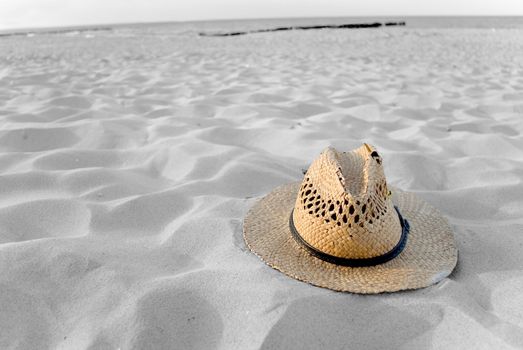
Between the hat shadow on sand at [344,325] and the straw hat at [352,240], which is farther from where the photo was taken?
the straw hat at [352,240]

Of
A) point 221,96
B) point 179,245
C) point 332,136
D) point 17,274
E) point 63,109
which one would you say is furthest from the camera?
point 221,96

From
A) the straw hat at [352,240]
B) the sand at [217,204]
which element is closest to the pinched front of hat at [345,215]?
the straw hat at [352,240]

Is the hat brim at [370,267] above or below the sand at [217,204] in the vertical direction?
above

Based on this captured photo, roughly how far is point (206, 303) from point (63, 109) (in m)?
2.60

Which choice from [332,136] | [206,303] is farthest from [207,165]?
[206,303]

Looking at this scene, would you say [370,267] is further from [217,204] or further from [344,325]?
[217,204]

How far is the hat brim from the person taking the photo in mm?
1337

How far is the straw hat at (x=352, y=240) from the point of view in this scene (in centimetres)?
133

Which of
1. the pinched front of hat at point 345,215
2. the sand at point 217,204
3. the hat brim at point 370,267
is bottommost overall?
the sand at point 217,204

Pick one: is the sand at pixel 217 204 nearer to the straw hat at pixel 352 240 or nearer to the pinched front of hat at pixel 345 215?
the straw hat at pixel 352 240

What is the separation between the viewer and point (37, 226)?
5.66 feet

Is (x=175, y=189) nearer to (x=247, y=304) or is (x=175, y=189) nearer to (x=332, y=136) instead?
(x=247, y=304)

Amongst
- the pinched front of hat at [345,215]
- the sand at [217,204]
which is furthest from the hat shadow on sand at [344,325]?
the pinched front of hat at [345,215]

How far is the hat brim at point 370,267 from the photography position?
1337mm
